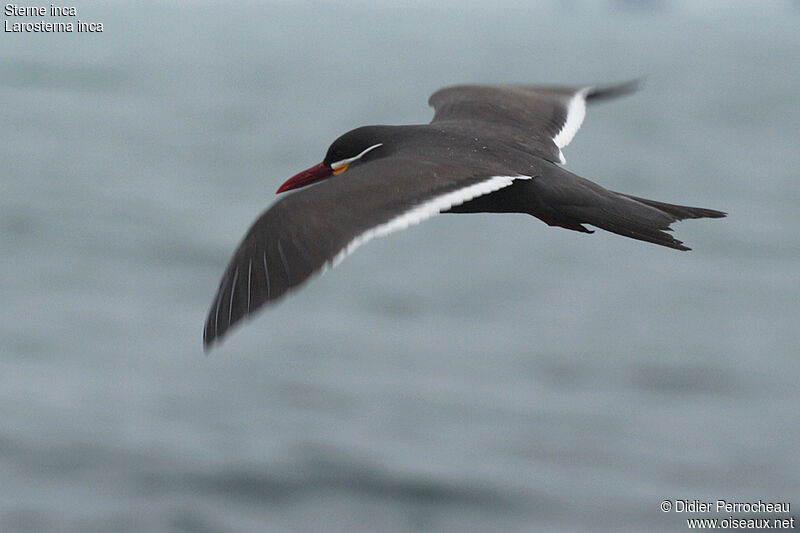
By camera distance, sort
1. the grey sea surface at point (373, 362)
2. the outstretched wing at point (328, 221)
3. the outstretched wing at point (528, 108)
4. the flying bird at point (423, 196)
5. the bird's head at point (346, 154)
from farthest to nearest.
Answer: the grey sea surface at point (373, 362) < the outstretched wing at point (528, 108) < the bird's head at point (346, 154) < the flying bird at point (423, 196) < the outstretched wing at point (328, 221)

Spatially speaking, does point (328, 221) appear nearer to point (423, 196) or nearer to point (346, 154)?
point (423, 196)

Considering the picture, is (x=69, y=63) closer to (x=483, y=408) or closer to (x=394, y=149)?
(x=483, y=408)

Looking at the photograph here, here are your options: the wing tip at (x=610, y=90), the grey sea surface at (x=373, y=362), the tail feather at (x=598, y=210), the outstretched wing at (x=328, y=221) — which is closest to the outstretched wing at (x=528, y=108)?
the wing tip at (x=610, y=90)

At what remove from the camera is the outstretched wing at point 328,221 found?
695 cm

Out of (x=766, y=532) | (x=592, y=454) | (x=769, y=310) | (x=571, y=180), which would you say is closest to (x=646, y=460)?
(x=592, y=454)

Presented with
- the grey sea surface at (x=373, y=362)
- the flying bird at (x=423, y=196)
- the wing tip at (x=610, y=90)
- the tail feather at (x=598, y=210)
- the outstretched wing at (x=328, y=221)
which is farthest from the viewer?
the grey sea surface at (x=373, y=362)

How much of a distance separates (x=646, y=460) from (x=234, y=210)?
30.2m

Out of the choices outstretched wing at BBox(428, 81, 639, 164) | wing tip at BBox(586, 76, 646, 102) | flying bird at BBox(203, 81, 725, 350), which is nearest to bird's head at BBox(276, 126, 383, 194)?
flying bird at BBox(203, 81, 725, 350)

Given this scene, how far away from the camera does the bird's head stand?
28.9ft

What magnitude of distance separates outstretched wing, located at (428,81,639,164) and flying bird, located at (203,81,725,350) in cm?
2

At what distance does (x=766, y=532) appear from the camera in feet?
169

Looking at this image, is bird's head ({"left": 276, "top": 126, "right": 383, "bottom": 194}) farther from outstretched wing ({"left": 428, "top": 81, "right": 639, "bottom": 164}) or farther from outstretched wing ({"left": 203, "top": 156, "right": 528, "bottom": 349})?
outstretched wing ({"left": 428, "top": 81, "right": 639, "bottom": 164})

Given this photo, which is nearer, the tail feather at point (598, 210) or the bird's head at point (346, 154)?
the tail feather at point (598, 210)

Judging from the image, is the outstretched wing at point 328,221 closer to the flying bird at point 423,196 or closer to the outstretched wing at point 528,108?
the flying bird at point 423,196
